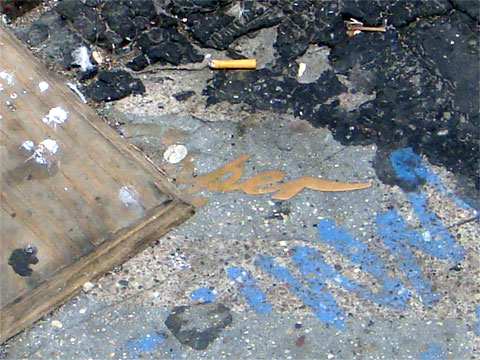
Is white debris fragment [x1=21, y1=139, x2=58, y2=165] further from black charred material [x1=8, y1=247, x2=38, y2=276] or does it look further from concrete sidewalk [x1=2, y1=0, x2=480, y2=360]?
black charred material [x1=8, y1=247, x2=38, y2=276]

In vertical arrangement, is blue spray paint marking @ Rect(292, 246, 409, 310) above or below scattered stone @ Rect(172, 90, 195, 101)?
below

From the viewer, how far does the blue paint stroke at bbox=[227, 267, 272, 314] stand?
9.66 feet

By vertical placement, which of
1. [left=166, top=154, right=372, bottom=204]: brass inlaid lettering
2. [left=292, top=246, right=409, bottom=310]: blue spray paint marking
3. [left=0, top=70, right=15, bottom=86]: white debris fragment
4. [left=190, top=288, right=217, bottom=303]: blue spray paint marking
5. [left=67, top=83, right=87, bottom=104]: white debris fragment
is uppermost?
[left=0, top=70, right=15, bottom=86]: white debris fragment

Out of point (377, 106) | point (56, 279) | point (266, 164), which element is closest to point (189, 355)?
point (56, 279)

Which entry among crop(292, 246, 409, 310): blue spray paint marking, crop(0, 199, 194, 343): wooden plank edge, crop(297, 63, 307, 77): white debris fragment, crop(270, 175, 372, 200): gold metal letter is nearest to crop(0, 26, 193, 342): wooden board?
crop(0, 199, 194, 343): wooden plank edge

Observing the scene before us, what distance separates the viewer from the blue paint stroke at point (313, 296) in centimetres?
293

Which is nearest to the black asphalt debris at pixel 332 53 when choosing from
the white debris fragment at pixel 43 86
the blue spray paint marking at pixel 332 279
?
the white debris fragment at pixel 43 86

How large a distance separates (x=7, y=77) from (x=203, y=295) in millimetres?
1404

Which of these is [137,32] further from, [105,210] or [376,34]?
[376,34]

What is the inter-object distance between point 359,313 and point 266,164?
79 cm

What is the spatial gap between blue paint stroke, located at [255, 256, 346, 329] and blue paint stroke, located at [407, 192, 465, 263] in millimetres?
464

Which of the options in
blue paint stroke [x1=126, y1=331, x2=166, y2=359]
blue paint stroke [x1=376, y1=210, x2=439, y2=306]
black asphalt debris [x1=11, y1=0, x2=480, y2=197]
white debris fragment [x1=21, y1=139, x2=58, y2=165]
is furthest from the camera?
black asphalt debris [x1=11, y1=0, x2=480, y2=197]

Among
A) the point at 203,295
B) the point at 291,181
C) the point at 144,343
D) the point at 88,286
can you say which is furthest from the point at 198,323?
the point at 291,181

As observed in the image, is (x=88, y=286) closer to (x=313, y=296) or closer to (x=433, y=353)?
(x=313, y=296)
